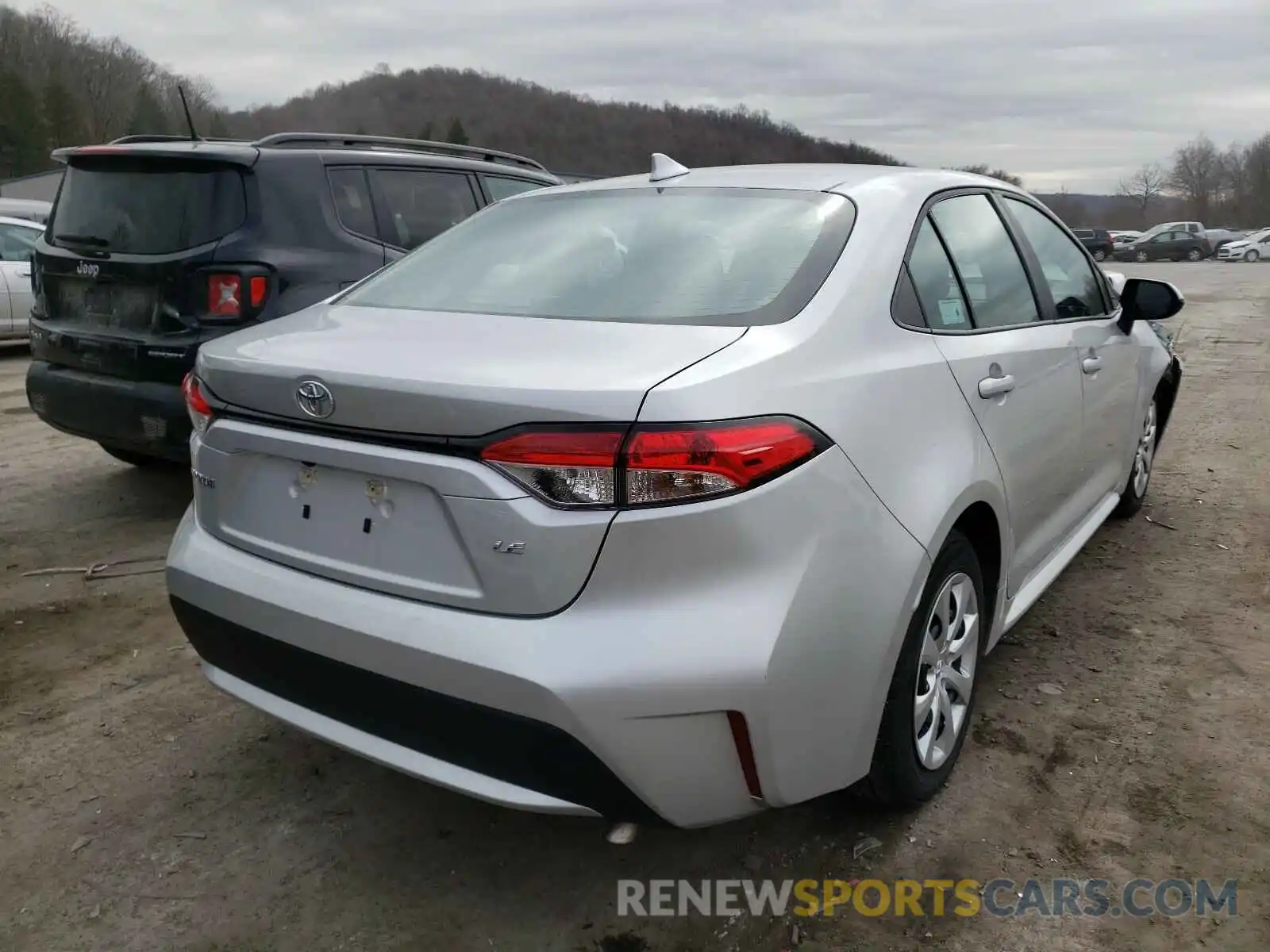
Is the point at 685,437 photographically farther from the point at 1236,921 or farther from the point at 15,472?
the point at 15,472

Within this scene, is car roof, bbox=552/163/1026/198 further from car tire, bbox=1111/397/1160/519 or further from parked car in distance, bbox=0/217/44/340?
parked car in distance, bbox=0/217/44/340

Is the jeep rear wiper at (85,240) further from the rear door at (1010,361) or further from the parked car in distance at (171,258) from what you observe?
the rear door at (1010,361)

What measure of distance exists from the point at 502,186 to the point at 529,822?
4.38m

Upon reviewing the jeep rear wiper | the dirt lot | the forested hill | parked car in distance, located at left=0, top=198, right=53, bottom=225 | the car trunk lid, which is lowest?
the dirt lot

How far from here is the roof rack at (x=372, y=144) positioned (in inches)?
198

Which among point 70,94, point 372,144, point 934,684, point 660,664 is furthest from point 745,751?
point 70,94

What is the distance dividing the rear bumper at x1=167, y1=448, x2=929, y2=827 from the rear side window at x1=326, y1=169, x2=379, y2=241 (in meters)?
3.11

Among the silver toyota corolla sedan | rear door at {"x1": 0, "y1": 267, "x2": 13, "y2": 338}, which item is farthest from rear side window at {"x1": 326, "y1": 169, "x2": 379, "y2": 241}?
rear door at {"x1": 0, "y1": 267, "x2": 13, "y2": 338}

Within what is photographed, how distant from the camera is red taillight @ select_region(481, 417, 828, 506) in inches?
71.2

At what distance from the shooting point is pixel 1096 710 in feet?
10.3

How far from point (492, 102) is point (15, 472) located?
91980 mm

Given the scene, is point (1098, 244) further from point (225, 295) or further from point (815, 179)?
point (815, 179)

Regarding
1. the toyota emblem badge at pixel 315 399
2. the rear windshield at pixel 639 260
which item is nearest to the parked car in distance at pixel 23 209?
the rear windshield at pixel 639 260

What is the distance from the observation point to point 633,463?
5.94ft
